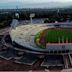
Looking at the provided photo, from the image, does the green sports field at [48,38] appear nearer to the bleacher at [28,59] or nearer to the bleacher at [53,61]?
the bleacher at [28,59]

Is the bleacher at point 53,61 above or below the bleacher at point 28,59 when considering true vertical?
above

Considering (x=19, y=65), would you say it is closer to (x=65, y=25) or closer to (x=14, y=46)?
(x=14, y=46)

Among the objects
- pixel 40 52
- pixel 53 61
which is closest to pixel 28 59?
pixel 40 52

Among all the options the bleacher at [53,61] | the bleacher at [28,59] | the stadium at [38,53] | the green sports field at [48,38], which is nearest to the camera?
the stadium at [38,53]

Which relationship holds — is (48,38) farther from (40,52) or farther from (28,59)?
(28,59)

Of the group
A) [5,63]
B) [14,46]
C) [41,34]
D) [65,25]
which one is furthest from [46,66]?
[65,25]

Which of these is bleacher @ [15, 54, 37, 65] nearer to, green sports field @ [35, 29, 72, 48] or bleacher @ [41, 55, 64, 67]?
bleacher @ [41, 55, 64, 67]

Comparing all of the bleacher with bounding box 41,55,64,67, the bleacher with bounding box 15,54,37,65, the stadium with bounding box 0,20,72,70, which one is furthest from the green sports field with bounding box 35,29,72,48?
the bleacher with bounding box 41,55,64,67

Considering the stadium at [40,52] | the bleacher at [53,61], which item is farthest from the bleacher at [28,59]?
the bleacher at [53,61]
